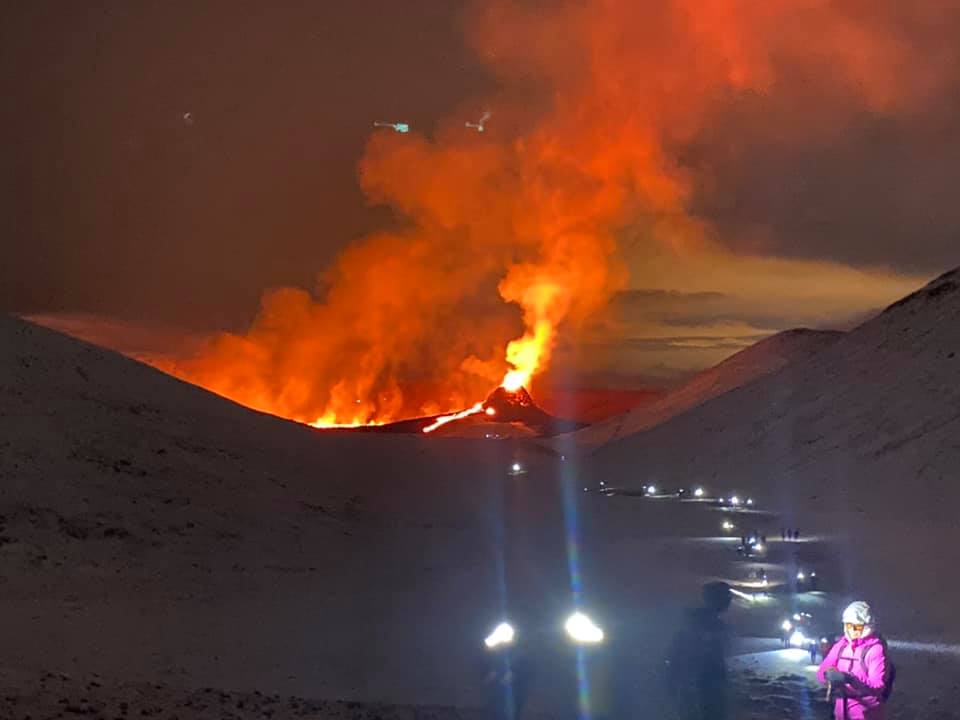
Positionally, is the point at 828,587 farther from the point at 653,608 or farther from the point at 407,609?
the point at 407,609

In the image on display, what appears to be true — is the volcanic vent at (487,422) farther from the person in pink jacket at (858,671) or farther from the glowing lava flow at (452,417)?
the person in pink jacket at (858,671)

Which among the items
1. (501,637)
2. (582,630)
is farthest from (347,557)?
(501,637)

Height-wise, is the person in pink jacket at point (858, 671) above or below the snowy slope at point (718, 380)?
below

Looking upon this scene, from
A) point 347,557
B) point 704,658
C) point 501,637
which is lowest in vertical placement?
point 704,658

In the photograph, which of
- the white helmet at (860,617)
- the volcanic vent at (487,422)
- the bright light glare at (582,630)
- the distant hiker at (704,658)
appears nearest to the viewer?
the white helmet at (860,617)

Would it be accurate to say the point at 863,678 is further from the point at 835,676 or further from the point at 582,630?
the point at 582,630

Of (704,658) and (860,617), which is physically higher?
(860,617)

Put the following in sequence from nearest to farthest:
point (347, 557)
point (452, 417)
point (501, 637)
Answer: point (501, 637) → point (347, 557) → point (452, 417)

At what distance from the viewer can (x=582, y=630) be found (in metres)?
12.1

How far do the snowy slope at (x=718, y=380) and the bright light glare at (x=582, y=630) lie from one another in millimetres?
151785

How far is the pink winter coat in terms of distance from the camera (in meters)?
8.35

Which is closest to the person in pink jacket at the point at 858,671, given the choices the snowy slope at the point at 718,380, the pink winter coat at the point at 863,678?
the pink winter coat at the point at 863,678

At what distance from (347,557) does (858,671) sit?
83.7 ft

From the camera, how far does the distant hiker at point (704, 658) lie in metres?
9.43
